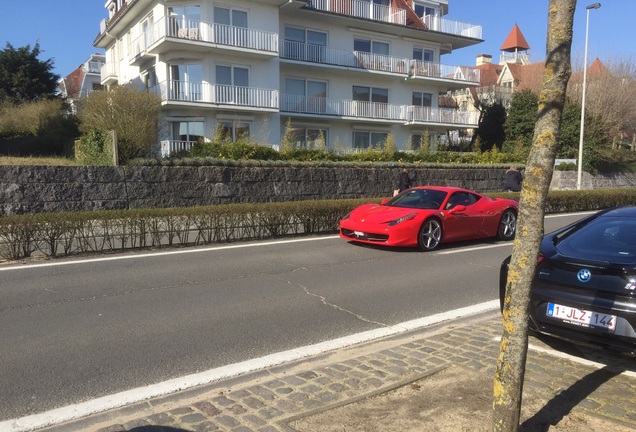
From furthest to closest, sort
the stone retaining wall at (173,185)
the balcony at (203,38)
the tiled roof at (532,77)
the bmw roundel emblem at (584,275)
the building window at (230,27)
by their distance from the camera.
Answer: the tiled roof at (532,77)
the building window at (230,27)
the balcony at (203,38)
the stone retaining wall at (173,185)
the bmw roundel emblem at (584,275)

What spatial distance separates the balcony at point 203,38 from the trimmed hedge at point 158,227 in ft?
48.5

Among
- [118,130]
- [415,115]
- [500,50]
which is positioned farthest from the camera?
[500,50]

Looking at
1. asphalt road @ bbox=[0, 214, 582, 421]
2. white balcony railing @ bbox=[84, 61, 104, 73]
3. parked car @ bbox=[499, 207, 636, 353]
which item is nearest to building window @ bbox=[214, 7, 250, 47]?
asphalt road @ bbox=[0, 214, 582, 421]

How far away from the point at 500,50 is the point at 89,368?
321 ft

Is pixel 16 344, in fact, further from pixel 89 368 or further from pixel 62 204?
pixel 62 204

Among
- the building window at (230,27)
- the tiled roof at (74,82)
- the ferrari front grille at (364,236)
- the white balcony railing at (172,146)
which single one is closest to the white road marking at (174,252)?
the ferrari front grille at (364,236)

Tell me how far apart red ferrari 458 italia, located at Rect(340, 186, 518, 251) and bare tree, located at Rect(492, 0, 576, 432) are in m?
7.19

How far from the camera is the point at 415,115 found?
3319 centimetres

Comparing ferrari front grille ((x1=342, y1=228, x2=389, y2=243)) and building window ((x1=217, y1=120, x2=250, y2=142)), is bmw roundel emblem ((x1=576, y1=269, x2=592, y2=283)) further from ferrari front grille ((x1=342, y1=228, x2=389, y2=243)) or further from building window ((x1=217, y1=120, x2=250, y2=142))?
building window ((x1=217, y1=120, x2=250, y2=142))

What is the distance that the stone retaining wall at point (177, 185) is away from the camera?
13.9m

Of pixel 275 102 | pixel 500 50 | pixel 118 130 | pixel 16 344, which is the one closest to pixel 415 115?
pixel 275 102

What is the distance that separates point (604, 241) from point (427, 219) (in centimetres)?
575

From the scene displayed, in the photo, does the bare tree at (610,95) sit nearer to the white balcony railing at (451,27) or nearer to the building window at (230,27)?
the white balcony railing at (451,27)

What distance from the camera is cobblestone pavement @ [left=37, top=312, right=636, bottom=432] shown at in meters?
3.49
